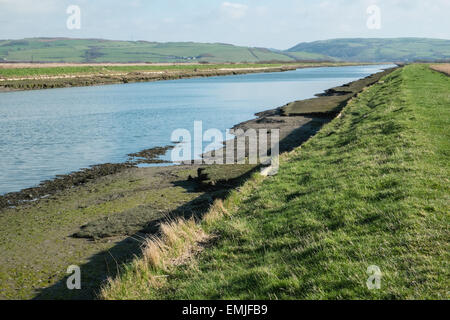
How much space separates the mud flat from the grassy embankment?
1795 mm

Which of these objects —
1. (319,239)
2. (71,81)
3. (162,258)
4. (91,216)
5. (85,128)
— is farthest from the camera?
(71,81)

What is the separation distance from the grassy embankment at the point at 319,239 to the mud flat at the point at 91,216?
1.80 meters

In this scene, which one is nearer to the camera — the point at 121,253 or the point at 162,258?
the point at 162,258

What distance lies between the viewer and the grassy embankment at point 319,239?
20.4 feet

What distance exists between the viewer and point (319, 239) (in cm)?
780

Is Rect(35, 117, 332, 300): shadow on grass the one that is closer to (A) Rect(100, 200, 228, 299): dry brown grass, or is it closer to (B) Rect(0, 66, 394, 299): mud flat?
(B) Rect(0, 66, 394, 299): mud flat

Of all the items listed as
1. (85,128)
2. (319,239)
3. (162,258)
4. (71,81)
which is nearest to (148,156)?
(85,128)

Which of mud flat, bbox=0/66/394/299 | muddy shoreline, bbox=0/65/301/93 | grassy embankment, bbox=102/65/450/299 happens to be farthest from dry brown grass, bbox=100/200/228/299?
muddy shoreline, bbox=0/65/301/93

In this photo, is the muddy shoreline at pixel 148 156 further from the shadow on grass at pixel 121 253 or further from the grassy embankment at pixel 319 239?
the grassy embankment at pixel 319 239

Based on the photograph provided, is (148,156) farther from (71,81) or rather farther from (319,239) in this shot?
(71,81)

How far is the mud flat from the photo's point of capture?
32.2 feet

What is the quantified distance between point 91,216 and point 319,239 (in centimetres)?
858

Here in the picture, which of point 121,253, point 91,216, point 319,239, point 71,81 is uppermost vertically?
point 71,81
